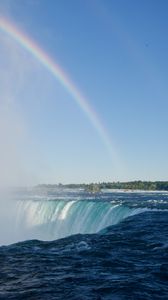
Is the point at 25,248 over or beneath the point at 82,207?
beneath

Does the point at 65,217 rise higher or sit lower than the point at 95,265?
higher

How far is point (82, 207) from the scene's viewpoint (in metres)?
45.5

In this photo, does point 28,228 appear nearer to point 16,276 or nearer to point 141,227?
point 141,227

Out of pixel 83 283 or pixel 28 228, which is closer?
pixel 83 283

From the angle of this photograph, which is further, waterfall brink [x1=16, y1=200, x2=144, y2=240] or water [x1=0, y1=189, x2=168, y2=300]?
waterfall brink [x1=16, y1=200, x2=144, y2=240]

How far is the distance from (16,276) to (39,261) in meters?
3.04

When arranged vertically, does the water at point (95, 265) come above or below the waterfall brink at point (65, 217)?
below

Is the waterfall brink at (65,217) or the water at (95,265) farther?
the waterfall brink at (65,217)

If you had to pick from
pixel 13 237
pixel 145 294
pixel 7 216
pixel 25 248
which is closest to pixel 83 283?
pixel 145 294

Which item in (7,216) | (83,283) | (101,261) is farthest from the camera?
(7,216)

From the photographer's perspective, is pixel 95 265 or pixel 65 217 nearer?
pixel 95 265

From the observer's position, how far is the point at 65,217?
4731 centimetres

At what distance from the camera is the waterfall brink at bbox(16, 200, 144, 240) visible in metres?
39.6

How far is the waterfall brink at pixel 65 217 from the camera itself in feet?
130
